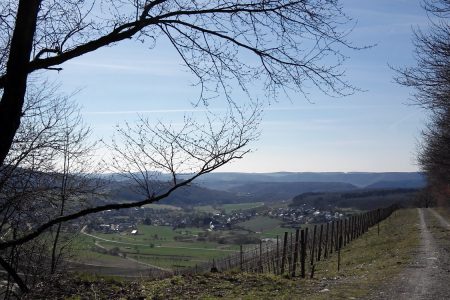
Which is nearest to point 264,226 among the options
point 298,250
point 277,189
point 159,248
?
point 159,248

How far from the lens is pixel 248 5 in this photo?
5.43 meters

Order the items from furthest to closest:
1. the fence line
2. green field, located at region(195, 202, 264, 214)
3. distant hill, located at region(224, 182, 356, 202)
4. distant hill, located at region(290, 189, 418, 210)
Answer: distant hill, located at region(224, 182, 356, 202)
distant hill, located at region(290, 189, 418, 210)
green field, located at region(195, 202, 264, 214)
the fence line

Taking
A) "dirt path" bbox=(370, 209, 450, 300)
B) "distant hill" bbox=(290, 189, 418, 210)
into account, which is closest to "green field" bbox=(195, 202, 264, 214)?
"dirt path" bbox=(370, 209, 450, 300)

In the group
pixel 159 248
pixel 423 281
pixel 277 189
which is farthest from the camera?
pixel 277 189

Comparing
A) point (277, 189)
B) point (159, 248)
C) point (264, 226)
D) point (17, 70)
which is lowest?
point (159, 248)

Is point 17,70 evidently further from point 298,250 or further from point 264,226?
point 264,226

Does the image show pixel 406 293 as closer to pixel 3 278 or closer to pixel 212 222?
pixel 3 278

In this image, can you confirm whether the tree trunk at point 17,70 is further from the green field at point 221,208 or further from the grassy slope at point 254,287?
the green field at point 221,208

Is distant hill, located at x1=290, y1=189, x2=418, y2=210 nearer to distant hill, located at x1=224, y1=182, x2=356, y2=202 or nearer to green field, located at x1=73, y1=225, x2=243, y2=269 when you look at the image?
distant hill, located at x1=224, y1=182, x2=356, y2=202

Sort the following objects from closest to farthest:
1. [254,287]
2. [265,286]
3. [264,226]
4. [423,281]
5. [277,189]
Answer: [254,287], [265,286], [423,281], [264,226], [277,189]

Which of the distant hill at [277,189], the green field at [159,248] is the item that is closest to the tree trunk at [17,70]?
the green field at [159,248]

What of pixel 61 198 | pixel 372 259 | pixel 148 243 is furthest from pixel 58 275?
pixel 148 243

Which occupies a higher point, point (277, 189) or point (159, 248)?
point (277, 189)

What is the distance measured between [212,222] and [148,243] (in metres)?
7.69
